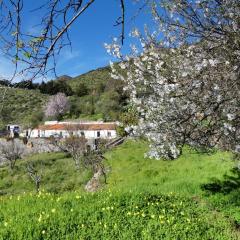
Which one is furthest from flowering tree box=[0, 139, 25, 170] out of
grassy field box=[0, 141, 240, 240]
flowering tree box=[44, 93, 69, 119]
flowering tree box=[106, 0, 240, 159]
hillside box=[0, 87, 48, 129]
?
flowering tree box=[106, 0, 240, 159]

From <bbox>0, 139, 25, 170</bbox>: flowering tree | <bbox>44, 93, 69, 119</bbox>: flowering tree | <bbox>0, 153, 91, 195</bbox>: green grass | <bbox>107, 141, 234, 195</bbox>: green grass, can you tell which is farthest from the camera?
<bbox>44, 93, 69, 119</bbox>: flowering tree

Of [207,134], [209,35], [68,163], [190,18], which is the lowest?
[68,163]

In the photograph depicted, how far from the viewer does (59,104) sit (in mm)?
106688

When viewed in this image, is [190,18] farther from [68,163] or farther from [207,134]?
[68,163]

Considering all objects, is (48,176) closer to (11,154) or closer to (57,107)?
(11,154)

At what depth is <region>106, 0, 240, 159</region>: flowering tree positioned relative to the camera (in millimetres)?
8594

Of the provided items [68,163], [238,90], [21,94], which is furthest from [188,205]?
[21,94]

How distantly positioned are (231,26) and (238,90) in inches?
47.7

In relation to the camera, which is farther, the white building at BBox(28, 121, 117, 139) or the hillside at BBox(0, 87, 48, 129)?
the hillside at BBox(0, 87, 48, 129)

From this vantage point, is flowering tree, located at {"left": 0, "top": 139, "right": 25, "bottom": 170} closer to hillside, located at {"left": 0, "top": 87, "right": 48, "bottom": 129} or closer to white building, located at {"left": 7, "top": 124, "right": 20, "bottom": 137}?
white building, located at {"left": 7, "top": 124, "right": 20, "bottom": 137}

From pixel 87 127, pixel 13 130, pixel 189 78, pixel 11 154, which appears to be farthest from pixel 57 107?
pixel 189 78

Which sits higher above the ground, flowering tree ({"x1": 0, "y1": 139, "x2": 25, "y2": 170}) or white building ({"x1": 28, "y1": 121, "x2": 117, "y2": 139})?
white building ({"x1": 28, "y1": 121, "x2": 117, "y2": 139})

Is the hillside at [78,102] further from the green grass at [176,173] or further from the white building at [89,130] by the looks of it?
the green grass at [176,173]

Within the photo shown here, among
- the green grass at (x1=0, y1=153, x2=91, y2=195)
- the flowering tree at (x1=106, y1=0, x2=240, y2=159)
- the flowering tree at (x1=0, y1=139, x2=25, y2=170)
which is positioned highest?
the flowering tree at (x1=106, y1=0, x2=240, y2=159)
